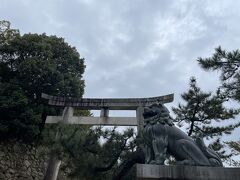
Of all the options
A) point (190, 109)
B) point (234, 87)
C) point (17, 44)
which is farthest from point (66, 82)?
point (234, 87)

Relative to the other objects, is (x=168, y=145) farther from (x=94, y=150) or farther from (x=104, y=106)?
(x=104, y=106)

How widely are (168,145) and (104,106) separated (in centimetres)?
794

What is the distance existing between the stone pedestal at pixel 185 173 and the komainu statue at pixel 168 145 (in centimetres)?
16

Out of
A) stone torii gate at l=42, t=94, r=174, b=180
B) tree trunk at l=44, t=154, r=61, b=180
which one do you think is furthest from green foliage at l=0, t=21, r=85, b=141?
tree trunk at l=44, t=154, r=61, b=180

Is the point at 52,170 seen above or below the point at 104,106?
below

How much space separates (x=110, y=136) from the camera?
7.87 m

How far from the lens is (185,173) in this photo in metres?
4.82

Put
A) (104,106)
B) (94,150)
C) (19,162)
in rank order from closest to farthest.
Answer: (94,150) → (104,106) → (19,162)

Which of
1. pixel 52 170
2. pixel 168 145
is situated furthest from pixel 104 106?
pixel 168 145

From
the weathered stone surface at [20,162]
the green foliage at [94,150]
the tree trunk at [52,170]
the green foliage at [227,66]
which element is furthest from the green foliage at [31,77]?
the green foliage at [227,66]

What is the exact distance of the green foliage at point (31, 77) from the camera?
1364 centimetres

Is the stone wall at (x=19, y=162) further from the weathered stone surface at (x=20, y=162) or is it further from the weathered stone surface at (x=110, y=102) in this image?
the weathered stone surface at (x=110, y=102)

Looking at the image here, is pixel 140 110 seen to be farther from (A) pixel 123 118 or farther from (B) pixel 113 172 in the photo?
(B) pixel 113 172

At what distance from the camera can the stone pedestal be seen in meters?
4.76
